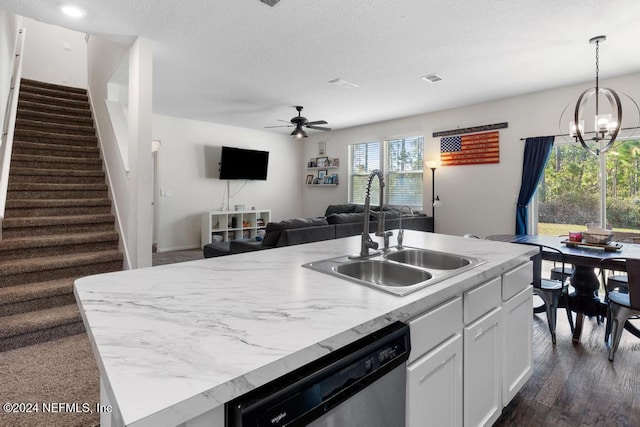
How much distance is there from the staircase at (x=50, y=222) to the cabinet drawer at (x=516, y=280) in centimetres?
303

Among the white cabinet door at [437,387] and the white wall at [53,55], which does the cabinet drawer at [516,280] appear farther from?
the white wall at [53,55]

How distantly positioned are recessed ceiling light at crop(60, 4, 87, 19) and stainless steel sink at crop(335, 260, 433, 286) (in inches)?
116

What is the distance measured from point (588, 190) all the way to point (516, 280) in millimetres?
3568

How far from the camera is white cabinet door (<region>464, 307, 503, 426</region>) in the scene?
1405 mm

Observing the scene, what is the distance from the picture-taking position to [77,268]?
3086 mm

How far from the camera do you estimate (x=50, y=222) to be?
332 centimetres

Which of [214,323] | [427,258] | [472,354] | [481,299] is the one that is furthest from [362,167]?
[214,323]

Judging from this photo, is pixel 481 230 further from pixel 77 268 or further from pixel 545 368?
pixel 77 268

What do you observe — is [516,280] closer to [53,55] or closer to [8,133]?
[8,133]

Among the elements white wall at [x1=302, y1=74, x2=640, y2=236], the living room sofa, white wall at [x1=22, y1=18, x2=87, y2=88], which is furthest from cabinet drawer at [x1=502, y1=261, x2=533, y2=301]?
white wall at [x1=22, y1=18, x2=87, y2=88]

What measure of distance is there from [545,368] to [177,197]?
6187 mm

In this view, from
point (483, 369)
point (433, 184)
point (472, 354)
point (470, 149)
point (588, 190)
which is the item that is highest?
point (470, 149)

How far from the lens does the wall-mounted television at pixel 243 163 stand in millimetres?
6793

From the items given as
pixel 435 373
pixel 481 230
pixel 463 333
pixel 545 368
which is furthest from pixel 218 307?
pixel 481 230
